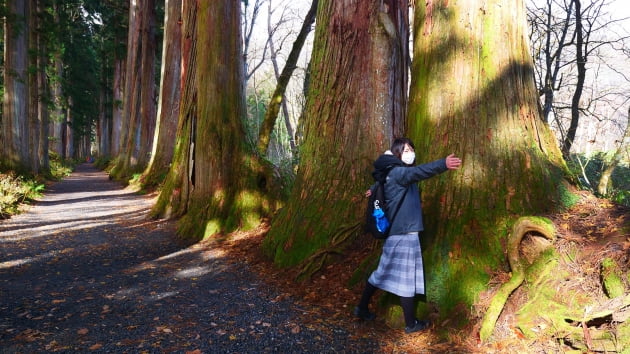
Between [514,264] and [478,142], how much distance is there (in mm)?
1067

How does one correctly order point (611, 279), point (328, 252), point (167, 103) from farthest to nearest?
point (167, 103), point (328, 252), point (611, 279)

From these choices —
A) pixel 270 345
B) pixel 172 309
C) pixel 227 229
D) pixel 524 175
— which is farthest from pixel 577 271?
pixel 227 229

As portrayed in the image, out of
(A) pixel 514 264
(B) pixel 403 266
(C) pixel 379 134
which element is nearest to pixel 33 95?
(C) pixel 379 134

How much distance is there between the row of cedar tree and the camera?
12.3ft

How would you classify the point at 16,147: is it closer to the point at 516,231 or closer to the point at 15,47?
the point at 15,47

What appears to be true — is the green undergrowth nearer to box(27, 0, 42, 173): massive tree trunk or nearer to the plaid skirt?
box(27, 0, 42, 173): massive tree trunk

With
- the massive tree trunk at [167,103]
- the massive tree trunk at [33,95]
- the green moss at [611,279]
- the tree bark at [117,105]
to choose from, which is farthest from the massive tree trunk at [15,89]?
the green moss at [611,279]

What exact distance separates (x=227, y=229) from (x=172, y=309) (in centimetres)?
330

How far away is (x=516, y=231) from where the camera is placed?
11.2 feet

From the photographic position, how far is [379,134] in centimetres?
526

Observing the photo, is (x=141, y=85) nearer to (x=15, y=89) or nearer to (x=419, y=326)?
(x=15, y=89)

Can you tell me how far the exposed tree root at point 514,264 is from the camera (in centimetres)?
321

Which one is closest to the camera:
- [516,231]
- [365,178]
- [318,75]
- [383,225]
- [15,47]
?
[516,231]

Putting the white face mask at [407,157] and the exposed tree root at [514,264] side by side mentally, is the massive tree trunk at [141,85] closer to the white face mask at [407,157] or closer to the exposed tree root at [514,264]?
the white face mask at [407,157]
